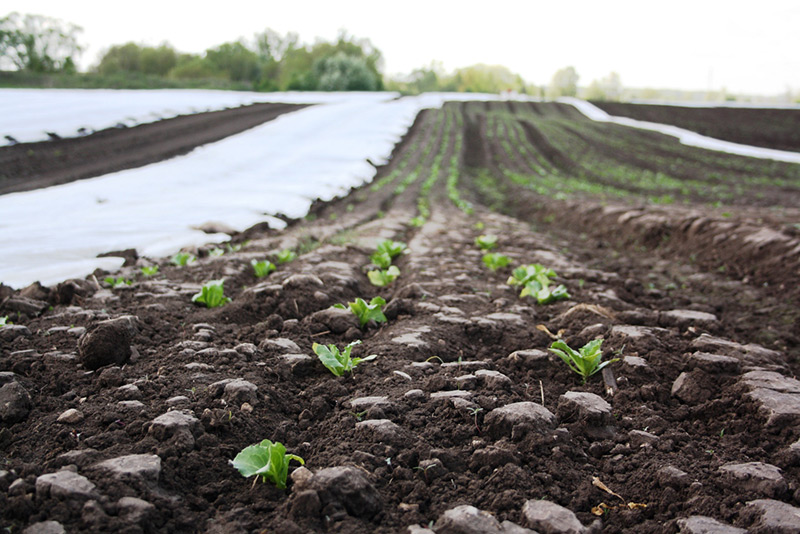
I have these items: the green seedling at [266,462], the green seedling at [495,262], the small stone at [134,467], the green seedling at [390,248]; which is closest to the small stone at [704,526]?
the green seedling at [266,462]

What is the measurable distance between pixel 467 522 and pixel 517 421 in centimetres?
60

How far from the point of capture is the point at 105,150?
11.6 m

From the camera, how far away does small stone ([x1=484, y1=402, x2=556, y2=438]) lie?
2.04 m

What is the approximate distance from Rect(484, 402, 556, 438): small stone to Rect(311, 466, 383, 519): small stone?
2.03 feet

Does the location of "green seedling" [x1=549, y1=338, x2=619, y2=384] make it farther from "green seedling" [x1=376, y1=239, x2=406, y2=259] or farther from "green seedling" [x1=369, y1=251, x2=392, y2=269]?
"green seedling" [x1=376, y1=239, x2=406, y2=259]

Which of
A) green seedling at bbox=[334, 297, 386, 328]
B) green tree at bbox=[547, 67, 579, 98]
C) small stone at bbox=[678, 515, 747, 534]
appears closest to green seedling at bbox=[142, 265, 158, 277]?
green seedling at bbox=[334, 297, 386, 328]

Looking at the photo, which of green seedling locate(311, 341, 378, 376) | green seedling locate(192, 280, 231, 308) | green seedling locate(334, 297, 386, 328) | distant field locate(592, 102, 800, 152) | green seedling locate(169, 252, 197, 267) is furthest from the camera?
distant field locate(592, 102, 800, 152)

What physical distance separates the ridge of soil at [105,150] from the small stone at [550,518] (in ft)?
29.4

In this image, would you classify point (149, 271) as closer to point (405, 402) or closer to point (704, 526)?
point (405, 402)

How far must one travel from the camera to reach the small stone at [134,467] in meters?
1.64

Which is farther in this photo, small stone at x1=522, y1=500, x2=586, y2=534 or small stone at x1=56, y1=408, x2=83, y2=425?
small stone at x1=56, y1=408, x2=83, y2=425

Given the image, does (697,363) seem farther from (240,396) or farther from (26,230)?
(26,230)

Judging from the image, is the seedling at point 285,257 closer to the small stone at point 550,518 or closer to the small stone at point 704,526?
the small stone at point 550,518

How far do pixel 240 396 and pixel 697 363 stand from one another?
92.9 inches
